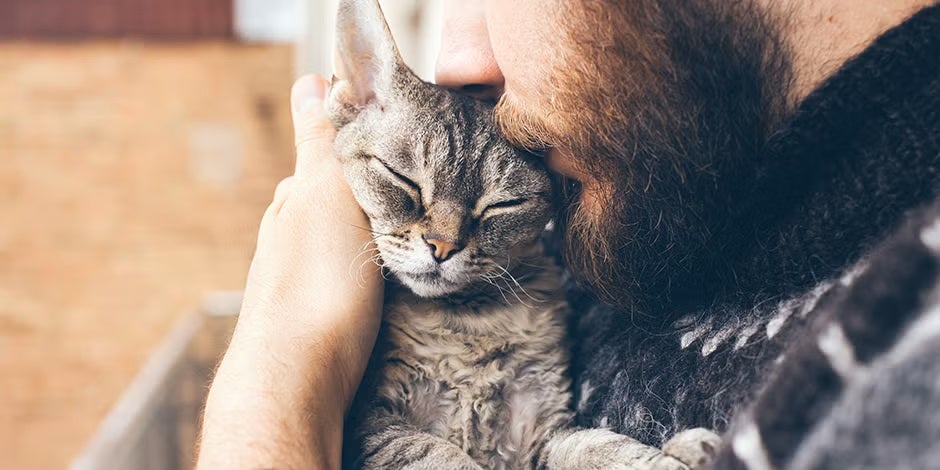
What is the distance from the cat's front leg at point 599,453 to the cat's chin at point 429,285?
0.32m

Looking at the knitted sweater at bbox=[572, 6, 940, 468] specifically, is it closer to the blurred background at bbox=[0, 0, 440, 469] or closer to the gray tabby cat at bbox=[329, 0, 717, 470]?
the gray tabby cat at bbox=[329, 0, 717, 470]

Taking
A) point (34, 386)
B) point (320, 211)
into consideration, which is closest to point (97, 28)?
point (34, 386)

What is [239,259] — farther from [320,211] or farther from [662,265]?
[662,265]

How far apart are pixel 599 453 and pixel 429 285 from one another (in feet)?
1.41

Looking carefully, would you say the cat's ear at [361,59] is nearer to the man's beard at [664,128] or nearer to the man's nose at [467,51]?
the man's nose at [467,51]

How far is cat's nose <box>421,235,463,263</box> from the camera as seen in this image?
137 cm

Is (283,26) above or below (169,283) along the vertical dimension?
above

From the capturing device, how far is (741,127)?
1119mm

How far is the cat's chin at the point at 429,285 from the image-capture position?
55.4 inches

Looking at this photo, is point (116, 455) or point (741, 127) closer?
point (741, 127)

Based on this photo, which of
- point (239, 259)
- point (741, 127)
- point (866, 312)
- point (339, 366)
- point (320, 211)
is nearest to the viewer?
point (866, 312)

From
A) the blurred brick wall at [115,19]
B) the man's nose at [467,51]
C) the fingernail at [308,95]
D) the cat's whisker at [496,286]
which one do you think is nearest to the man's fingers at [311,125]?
the fingernail at [308,95]

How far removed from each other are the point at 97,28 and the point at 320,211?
13.3 ft

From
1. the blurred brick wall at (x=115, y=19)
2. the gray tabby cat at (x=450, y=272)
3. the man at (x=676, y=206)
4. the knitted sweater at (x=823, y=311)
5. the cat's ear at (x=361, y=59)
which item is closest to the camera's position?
the knitted sweater at (x=823, y=311)
